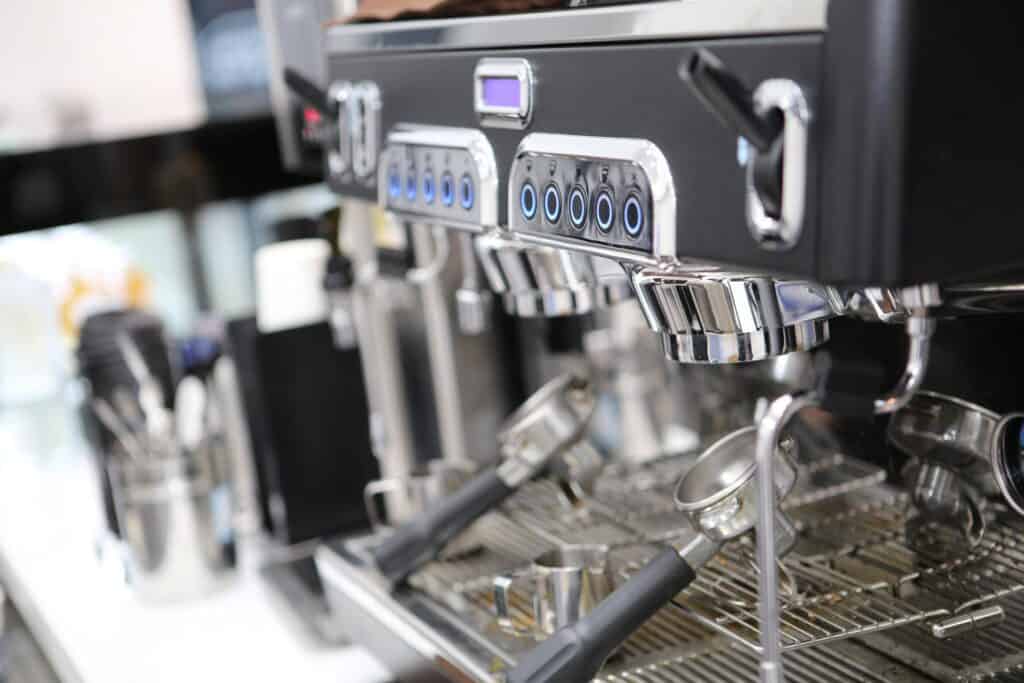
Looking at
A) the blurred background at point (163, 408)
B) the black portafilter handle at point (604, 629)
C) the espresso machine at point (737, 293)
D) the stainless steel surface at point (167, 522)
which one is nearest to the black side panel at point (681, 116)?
the espresso machine at point (737, 293)

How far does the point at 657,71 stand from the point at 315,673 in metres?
0.70

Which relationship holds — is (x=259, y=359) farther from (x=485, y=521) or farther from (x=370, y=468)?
(x=485, y=521)

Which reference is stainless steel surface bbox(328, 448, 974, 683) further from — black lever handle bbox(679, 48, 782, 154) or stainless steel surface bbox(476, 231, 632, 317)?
black lever handle bbox(679, 48, 782, 154)

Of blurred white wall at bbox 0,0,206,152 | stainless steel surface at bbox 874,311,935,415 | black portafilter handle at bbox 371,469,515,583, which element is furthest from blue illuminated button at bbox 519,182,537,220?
blurred white wall at bbox 0,0,206,152

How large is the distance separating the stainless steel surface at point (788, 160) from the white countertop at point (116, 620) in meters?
0.66

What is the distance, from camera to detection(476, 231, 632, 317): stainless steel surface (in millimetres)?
867

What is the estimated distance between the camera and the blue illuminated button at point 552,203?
0.69 metres

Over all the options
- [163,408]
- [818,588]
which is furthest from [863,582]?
[163,408]

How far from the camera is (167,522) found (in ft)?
4.31

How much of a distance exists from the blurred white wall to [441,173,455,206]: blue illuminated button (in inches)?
71.4

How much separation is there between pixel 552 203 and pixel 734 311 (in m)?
0.12

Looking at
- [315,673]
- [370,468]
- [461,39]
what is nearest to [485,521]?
[315,673]

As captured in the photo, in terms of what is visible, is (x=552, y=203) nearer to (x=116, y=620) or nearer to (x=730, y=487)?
(x=730, y=487)

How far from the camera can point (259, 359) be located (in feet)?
4.37
